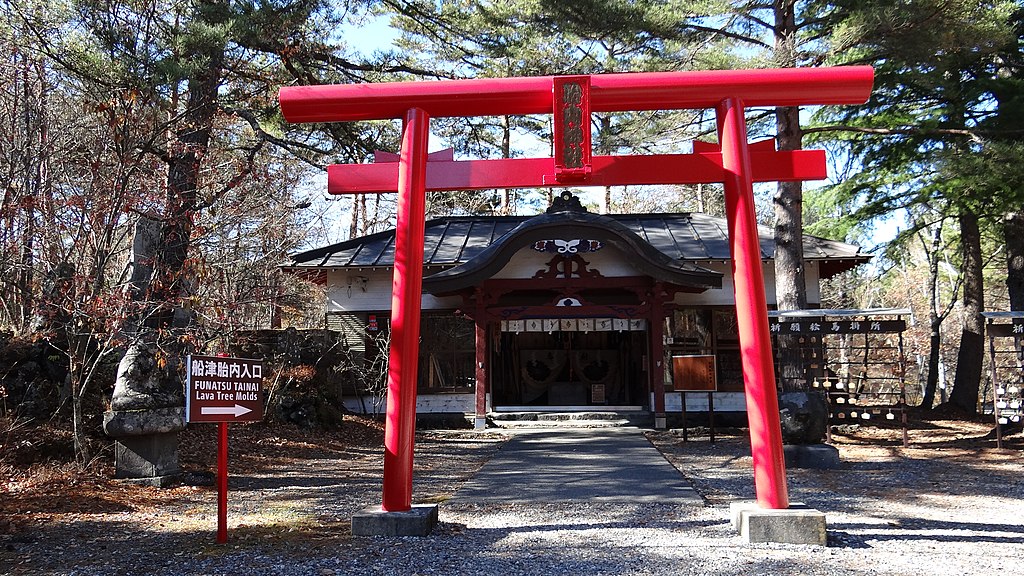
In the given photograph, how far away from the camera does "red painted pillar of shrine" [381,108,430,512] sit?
5.87 metres

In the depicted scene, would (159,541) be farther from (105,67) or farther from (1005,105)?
(1005,105)

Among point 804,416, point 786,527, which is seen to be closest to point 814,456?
point 804,416

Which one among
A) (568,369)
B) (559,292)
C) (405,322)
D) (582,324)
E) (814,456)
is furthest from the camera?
(568,369)

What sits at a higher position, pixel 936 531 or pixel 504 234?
pixel 504 234

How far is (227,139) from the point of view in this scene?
14.5 metres

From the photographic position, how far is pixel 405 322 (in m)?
5.96

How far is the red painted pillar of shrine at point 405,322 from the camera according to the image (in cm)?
587

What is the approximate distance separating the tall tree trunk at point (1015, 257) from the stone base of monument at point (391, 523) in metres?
14.8

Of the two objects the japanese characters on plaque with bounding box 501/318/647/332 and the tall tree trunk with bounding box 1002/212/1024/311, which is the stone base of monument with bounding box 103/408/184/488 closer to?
the japanese characters on plaque with bounding box 501/318/647/332

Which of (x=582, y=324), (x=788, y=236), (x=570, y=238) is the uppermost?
(x=570, y=238)

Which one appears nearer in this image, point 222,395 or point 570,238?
point 222,395

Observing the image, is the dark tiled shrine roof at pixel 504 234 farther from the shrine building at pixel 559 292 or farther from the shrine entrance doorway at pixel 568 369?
the shrine entrance doorway at pixel 568 369

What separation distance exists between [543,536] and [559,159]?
2.93 metres

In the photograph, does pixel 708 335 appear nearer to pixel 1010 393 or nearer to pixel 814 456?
pixel 1010 393
